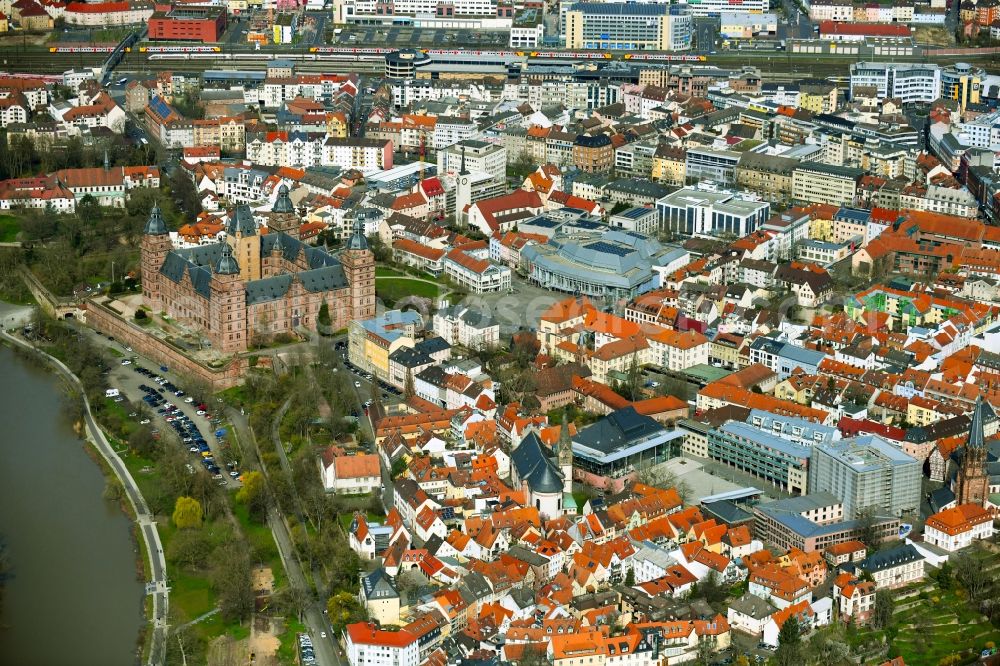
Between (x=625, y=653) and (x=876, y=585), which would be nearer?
(x=625, y=653)

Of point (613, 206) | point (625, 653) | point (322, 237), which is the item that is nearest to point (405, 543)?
point (625, 653)

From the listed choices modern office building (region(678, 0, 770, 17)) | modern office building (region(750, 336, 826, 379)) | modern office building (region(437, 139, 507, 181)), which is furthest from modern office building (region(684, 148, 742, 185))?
modern office building (region(678, 0, 770, 17))

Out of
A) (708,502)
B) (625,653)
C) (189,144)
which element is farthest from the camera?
(189,144)

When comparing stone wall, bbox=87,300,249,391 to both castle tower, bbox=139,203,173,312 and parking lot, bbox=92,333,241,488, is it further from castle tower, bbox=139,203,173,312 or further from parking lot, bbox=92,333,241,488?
castle tower, bbox=139,203,173,312

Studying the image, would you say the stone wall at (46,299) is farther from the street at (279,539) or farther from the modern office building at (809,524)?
the modern office building at (809,524)

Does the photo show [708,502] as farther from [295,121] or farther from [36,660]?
[295,121]

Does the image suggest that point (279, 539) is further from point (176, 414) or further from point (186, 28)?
point (186, 28)
